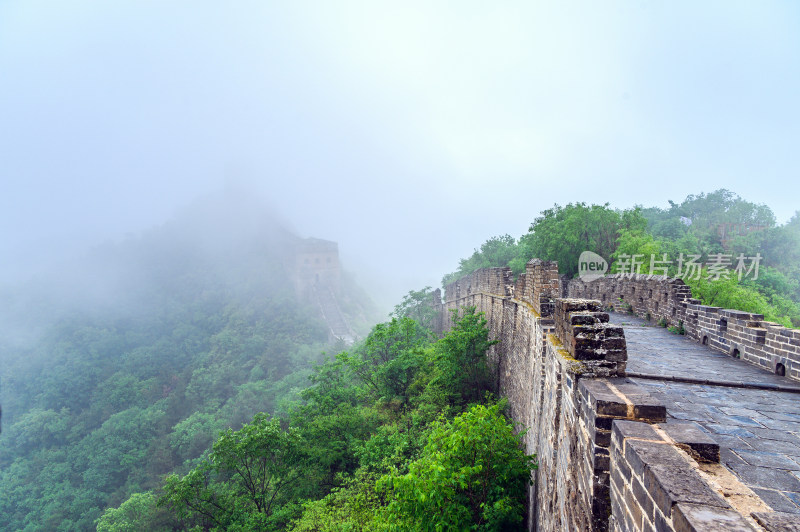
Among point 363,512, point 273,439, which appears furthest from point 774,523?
point 273,439

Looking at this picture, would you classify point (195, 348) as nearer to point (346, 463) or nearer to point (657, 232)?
point (346, 463)

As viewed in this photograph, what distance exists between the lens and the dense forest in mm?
7792

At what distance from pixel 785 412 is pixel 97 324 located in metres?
64.8

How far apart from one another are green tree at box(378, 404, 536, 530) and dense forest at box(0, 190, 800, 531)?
0.03 meters

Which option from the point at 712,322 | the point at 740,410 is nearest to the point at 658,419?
the point at 740,410

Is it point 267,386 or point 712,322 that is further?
point 267,386

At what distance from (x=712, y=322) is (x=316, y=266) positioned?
5737 cm

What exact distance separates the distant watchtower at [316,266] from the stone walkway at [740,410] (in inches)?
2196

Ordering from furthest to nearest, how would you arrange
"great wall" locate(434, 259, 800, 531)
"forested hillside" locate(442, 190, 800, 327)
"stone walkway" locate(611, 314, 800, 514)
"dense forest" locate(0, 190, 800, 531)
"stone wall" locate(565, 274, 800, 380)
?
"forested hillside" locate(442, 190, 800, 327) → "dense forest" locate(0, 190, 800, 531) → "stone wall" locate(565, 274, 800, 380) → "stone walkway" locate(611, 314, 800, 514) → "great wall" locate(434, 259, 800, 531)

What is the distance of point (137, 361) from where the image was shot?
40031 mm

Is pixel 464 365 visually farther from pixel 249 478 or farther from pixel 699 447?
pixel 699 447

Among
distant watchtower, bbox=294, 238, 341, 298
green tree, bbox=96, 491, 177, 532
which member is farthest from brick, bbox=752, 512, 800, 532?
distant watchtower, bbox=294, 238, 341, 298

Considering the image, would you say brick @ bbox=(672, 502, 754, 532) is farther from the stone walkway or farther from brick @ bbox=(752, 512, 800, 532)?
the stone walkway

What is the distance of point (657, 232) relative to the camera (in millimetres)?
29547
